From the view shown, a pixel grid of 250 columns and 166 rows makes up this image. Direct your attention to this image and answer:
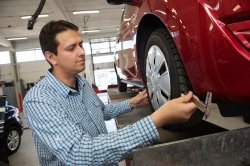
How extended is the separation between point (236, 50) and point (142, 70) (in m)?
1.07

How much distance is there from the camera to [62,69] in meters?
1.55

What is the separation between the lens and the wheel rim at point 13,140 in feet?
19.7

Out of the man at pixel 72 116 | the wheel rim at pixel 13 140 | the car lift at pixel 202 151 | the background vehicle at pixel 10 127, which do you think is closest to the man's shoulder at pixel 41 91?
the man at pixel 72 116

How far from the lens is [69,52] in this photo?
4.89ft

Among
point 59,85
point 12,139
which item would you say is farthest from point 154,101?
point 12,139

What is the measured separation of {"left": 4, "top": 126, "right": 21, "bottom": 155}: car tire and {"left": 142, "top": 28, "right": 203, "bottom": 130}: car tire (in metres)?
4.90

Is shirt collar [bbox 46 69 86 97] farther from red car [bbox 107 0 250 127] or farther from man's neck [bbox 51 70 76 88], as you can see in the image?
red car [bbox 107 0 250 127]

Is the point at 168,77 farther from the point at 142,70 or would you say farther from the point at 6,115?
the point at 6,115

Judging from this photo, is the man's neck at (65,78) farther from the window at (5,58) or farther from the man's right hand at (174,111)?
the window at (5,58)

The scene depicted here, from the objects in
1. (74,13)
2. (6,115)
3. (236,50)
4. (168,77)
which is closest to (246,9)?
(236,50)

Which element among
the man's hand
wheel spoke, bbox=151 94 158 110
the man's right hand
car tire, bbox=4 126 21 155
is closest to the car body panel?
the man's right hand

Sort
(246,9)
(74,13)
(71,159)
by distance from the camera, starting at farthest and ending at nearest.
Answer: (74,13), (71,159), (246,9)

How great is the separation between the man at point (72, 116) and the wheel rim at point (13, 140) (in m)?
4.84

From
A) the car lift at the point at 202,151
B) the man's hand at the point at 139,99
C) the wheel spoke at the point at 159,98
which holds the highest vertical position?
the wheel spoke at the point at 159,98
